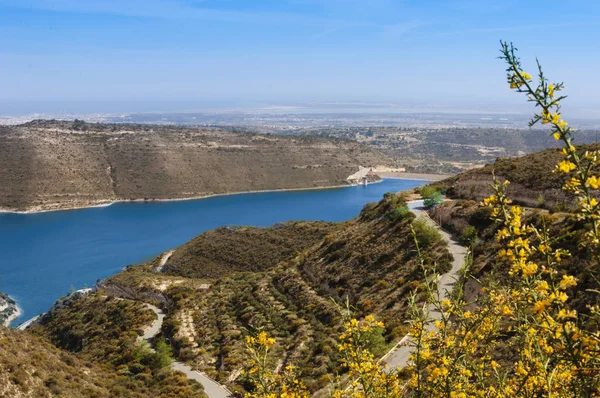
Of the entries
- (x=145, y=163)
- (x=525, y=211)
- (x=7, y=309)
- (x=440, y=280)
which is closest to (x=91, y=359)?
(x=440, y=280)

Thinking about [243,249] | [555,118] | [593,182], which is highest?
[555,118]

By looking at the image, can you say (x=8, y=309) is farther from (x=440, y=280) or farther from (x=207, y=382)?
(x=440, y=280)

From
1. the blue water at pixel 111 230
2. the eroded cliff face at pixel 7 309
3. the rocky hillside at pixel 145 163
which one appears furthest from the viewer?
the rocky hillside at pixel 145 163

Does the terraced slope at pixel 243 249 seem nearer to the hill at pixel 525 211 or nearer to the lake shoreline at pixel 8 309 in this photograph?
the lake shoreline at pixel 8 309

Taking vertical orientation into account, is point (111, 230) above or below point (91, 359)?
below

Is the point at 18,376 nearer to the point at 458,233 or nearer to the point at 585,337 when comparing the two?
the point at 585,337

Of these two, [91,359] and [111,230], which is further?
[111,230]

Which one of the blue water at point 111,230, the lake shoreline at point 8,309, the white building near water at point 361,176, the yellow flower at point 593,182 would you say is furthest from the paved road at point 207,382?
the white building near water at point 361,176

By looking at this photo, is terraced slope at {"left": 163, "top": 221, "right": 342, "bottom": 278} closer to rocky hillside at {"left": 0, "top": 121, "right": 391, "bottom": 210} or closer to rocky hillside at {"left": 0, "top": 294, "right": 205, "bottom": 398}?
rocky hillside at {"left": 0, "top": 294, "right": 205, "bottom": 398}
